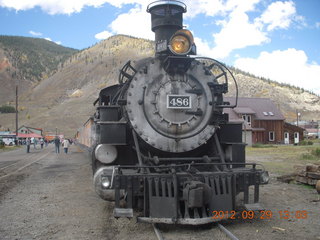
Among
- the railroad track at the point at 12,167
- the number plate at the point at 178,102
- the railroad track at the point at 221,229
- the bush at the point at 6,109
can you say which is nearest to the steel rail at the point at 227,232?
the railroad track at the point at 221,229

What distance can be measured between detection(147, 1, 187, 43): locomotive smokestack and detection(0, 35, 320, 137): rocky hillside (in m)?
59.7

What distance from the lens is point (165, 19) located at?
718 centimetres

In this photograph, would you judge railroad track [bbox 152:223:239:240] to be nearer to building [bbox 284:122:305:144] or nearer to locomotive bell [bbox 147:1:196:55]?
locomotive bell [bbox 147:1:196:55]

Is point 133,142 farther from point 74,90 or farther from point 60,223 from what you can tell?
point 74,90

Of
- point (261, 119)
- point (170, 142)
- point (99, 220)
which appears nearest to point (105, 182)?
point (99, 220)

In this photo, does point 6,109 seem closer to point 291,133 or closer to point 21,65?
point 21,65

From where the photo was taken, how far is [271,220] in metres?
6.00

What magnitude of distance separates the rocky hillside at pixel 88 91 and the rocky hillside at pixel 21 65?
42.9 ft

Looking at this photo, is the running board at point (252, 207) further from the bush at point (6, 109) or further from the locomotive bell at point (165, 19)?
the bush at point (6, 109)

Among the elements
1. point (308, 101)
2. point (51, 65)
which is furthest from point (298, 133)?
point (51, 65)

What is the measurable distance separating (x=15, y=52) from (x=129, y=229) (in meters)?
186

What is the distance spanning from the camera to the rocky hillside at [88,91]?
302ft

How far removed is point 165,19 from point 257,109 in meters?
38.9

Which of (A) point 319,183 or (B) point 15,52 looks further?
(B) point 15,52
